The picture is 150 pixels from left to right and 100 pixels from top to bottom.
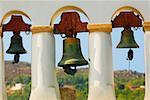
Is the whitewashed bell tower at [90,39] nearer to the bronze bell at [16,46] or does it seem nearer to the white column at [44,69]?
the white column at [44,69]

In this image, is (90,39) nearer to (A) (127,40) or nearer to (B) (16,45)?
(A) (127,40)

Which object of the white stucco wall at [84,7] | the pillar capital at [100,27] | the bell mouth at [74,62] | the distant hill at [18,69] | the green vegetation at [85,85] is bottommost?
the green vegetation at [85,85]

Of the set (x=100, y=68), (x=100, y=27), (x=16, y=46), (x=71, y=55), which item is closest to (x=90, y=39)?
(x=100, y=27)

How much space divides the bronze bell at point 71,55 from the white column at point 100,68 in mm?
453

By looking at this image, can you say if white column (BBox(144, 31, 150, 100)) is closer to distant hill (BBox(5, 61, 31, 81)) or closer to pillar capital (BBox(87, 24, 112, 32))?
pillar capital (BBox(87, 24, 112, 32))

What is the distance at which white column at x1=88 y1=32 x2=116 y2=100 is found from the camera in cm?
970

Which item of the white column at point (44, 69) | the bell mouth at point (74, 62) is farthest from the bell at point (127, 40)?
the white column at point (44, 69)

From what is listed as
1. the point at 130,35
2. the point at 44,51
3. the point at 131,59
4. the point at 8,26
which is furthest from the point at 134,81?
the point at 44,51

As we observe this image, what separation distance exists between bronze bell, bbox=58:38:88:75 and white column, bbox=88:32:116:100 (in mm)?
453

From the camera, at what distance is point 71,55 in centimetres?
1045

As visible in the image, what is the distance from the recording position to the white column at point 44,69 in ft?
32.3

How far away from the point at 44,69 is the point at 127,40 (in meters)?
2.43

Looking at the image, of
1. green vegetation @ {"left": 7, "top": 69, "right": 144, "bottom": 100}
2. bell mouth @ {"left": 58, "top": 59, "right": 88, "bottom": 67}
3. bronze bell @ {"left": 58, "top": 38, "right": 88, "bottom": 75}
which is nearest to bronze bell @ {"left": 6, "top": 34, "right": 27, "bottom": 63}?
bronze bell @ {"left": 58, "top": 38, "right": 88, "bottom": 75}

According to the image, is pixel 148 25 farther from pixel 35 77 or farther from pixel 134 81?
pixel 134 81
